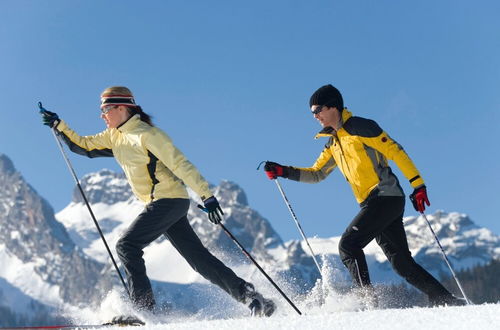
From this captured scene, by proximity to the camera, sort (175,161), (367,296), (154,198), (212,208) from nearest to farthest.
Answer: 1. (212,208)
2. (175,161)
3. (367,296)
4. (154,198)

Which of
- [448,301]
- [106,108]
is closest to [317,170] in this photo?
[448,301]

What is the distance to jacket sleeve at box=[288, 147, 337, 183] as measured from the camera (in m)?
7.29

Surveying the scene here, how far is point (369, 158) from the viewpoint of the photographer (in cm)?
651

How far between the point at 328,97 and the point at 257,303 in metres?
2.12

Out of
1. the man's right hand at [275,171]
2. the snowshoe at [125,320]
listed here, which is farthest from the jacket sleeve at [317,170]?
the snowshoe at [125,320]

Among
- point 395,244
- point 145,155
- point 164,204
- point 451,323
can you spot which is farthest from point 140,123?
point 451,323

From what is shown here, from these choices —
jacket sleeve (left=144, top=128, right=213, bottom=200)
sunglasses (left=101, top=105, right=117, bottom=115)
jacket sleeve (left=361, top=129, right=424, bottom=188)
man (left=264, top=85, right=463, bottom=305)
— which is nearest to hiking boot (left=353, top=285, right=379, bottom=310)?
man (left=264, top=85, right=463, bottom=305)

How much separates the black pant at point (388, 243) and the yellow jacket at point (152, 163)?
1443mm

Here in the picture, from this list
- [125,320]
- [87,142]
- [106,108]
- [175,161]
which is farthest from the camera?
[87,142]

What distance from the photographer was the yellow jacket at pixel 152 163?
623cm

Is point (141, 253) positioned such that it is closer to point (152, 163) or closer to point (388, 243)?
point (152, 163)

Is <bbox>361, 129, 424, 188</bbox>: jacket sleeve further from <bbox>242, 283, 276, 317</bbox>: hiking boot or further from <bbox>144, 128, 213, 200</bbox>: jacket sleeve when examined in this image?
<bbox>242, 283, 276, 317</bbox>: hiking boot

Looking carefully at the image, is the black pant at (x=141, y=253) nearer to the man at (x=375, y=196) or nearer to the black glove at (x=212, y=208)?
the black glove at (x=212, y=208)

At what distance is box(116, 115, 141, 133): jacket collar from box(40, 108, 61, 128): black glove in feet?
3.62
